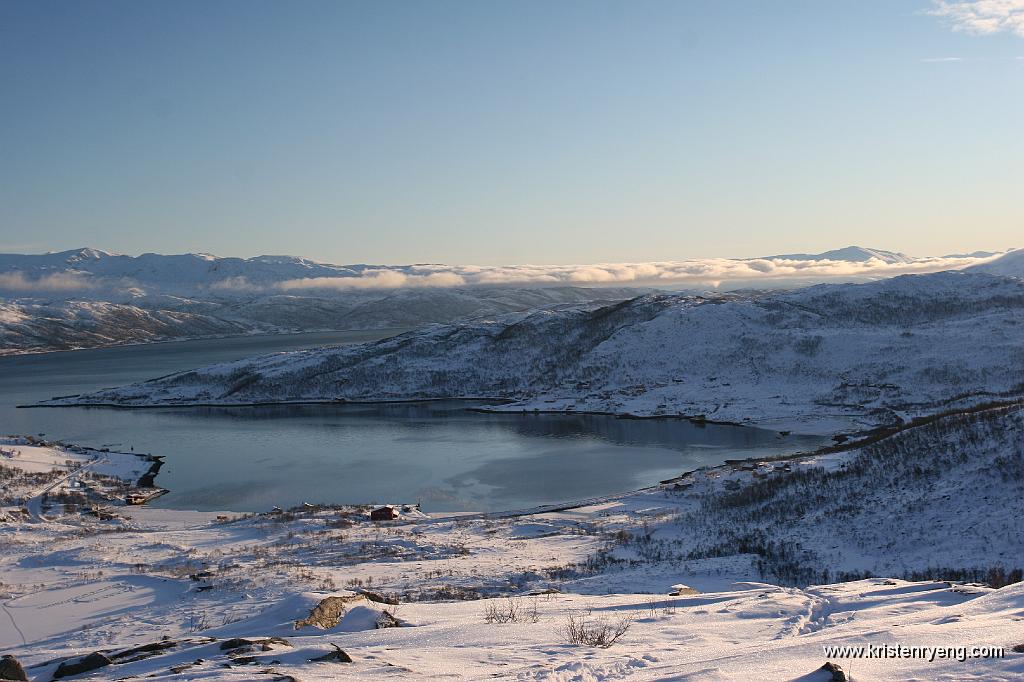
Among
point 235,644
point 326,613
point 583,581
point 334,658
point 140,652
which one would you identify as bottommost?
point 583,581

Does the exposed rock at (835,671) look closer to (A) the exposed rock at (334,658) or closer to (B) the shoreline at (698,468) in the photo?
(A) the exposed rock at (334,658)

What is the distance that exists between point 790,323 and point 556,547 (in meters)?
96.7

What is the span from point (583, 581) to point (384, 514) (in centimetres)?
1904

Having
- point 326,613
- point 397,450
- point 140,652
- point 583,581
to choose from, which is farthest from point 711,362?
point 140,652

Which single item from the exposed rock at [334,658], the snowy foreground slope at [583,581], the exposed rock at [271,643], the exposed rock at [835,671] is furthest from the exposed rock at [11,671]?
the exposed rock at [835,671]

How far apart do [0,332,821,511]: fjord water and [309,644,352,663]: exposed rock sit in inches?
1370

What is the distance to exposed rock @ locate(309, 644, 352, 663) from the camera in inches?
376

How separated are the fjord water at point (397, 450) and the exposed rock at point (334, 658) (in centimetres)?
3481

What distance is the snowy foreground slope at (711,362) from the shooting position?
82.2 meters

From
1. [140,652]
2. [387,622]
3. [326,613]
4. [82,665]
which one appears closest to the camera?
[82,665]

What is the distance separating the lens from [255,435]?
81.8 m

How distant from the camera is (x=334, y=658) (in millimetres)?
9664

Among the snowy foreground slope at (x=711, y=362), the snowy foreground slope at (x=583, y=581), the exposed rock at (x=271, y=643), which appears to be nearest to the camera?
the snowy foreground slope at (x=583, y=581)

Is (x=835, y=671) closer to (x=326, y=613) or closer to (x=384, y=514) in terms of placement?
(x=326, y=613)
